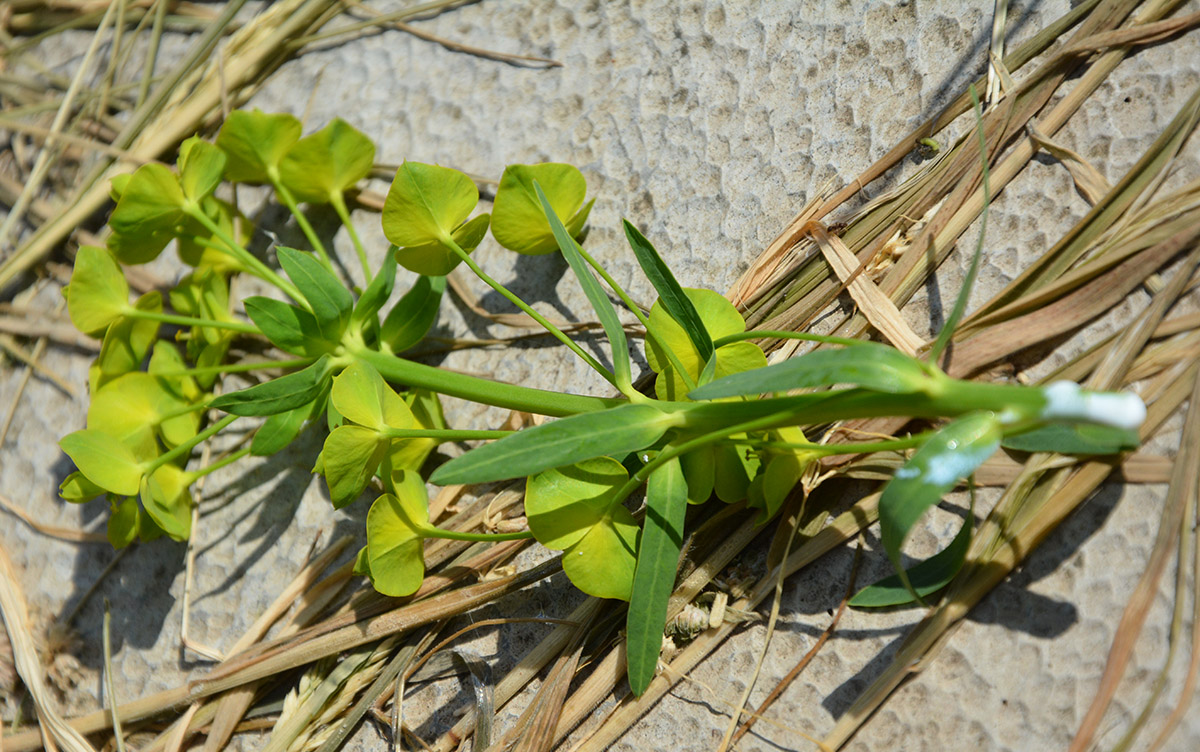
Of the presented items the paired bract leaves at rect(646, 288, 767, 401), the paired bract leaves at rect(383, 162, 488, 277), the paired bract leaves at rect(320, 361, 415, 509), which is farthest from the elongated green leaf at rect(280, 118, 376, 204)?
the paired bract leaves at rect(646, 288, 767, 401)

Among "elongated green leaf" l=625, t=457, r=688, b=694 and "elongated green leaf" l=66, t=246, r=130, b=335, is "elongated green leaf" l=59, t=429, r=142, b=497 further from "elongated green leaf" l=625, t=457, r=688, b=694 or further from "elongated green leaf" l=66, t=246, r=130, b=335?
"elongated green leaf" l=625, t=457, r=688, b=694

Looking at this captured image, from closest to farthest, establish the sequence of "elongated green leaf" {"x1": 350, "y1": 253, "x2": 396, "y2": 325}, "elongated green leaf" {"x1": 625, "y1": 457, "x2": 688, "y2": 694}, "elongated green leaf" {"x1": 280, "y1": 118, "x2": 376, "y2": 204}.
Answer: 1. "elongated green leaf" {"x1": 625, "y1": 457, "x2": 688, "y2": 694}
2. "elongated green leaf" {"x1": 350, "y1": 253, "x2": 396, "y2": 325}
3. "elongated green leaf" {"x1": 280, "y1": 118, "x2": 376, "y2": 204}

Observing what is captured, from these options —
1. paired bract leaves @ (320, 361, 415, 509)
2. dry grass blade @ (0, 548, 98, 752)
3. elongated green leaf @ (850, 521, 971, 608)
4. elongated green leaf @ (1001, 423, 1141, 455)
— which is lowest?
→ dry grass blade @ (0, 548, 98, 752)

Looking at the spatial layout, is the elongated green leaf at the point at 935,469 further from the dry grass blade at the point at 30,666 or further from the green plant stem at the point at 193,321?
the dry grass blade at the point at 30,666

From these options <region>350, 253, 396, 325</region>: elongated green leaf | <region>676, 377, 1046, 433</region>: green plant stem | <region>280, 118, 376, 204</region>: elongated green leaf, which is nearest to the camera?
<region>676, 377, 1046, 433</region>: green plant stem

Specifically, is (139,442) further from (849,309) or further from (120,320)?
(849,309)

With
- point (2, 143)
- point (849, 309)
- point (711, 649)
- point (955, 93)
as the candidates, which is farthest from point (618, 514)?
point (2, 143)

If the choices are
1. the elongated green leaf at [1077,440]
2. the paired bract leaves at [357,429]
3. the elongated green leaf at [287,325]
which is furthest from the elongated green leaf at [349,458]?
the elongated green leaf at [1077,440]
